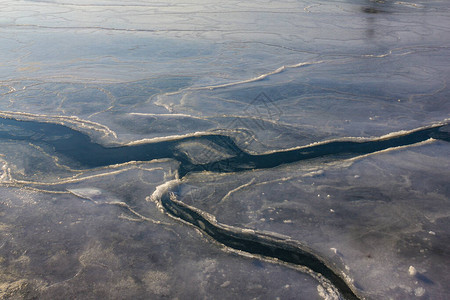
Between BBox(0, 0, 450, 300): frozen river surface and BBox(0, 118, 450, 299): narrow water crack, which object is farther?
BBox(0, 118, 450, 299): narrow water crack

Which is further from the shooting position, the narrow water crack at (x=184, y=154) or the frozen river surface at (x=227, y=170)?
the narrow water crack at (x=184, y=154)

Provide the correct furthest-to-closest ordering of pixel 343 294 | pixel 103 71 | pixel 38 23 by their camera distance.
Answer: pixel 38 23 < pixel 103 71 < pixel 343 294

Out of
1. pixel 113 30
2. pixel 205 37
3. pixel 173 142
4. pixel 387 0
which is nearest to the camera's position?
pixel 173 142

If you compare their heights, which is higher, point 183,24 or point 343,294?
point 183,24

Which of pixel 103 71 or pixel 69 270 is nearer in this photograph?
pixel 69 270

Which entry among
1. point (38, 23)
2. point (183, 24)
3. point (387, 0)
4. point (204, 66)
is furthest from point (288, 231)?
point (387, 0)

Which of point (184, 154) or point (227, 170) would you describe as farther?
point (184, 154)

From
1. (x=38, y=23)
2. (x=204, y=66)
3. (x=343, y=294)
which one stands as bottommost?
(x=343, y=294)

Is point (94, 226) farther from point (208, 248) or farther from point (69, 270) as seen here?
point (208, 248)
